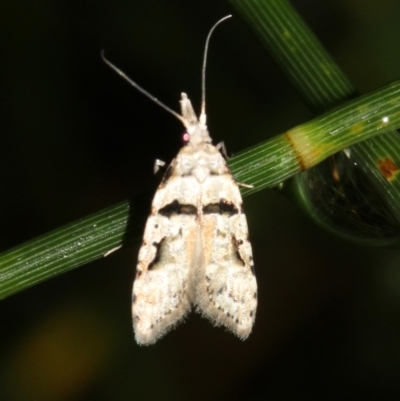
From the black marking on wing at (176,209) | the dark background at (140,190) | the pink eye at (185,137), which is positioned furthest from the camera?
the dark background at (140,190)

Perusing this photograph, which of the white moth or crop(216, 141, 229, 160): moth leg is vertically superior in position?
crop(216, 141, 229, 160): moth leg

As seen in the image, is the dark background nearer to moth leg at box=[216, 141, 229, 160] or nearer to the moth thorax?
moth leg at box=[216, 141, 229, 160]

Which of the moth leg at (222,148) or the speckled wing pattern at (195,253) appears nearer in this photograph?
the speckled wing pattern at (195,253)

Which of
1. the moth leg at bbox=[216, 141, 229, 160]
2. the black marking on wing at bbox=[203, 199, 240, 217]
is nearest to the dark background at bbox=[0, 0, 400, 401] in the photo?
the moth leg at bbox=[216, 141, 229, 160]

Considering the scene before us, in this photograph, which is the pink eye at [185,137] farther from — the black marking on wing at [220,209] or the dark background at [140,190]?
the dark background at [140,190]

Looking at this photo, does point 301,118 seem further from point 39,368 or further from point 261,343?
point 39,368

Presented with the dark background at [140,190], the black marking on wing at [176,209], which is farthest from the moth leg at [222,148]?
the dark background at [140,190]

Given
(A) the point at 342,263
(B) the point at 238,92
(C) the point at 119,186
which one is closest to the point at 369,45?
(B) the point at 238,92

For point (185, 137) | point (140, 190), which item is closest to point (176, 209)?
point (185, 137)

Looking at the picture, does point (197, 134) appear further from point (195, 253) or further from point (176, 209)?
point (195, 253)
